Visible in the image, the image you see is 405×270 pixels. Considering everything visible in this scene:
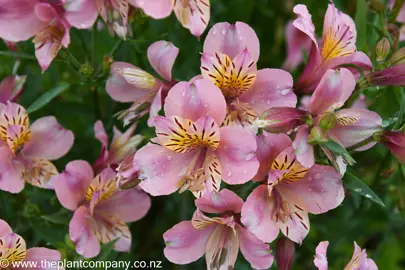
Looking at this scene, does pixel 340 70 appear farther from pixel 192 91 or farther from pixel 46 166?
pixel 46 166

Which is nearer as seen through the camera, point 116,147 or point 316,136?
point 316,136

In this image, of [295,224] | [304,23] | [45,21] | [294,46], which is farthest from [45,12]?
[294,46]

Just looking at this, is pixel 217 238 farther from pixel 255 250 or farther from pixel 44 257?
pixel 44 257

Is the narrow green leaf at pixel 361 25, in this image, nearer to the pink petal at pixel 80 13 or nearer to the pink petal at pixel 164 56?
the pink petal at pixel 164 56

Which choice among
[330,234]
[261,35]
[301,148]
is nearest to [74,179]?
[301,148]

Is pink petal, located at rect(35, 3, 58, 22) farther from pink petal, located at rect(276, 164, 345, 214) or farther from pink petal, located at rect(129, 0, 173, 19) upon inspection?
pink petal, located at rect(276, 164, 345, 214)

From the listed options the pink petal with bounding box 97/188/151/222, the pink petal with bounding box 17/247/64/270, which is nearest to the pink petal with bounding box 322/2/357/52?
the pink petal with bounding box 97/188/151/222
